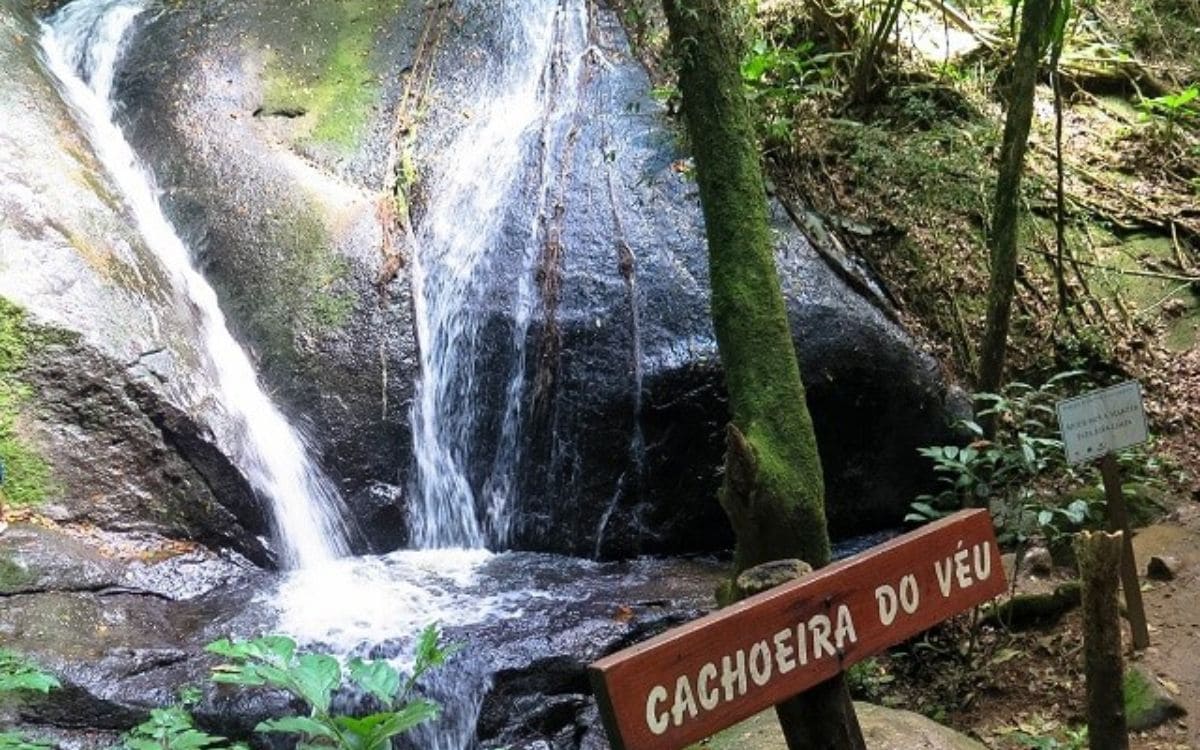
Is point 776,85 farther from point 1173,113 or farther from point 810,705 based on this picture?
point 810,705

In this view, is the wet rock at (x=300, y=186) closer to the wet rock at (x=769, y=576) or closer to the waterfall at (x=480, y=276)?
the waterfall at (x=480, y=276)

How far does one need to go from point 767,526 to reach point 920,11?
6.13m

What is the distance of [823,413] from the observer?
5887 millimetres

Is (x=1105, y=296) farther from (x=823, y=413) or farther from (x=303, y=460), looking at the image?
(x=303, y=460)

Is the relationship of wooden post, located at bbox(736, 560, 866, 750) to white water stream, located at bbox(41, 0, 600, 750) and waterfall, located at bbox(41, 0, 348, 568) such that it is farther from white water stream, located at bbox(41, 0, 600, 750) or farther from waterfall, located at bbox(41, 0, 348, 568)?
waterfall, located at bbox(41, 0, 348, 568)

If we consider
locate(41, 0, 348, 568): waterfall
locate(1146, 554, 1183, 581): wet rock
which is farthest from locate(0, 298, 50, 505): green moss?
locate(1146, 554, 1183, 581): wet rock

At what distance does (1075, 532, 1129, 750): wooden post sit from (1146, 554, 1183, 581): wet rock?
2.24m

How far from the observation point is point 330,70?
8.05 m

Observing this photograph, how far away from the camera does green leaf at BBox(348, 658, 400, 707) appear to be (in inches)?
73.9

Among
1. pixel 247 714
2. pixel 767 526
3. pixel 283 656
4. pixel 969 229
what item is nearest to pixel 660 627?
pixel 767 526

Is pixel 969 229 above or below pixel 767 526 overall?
above

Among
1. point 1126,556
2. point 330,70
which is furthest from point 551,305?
point 1126,556

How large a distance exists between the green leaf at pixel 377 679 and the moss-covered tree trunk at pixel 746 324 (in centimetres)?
177

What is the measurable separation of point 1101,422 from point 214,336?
16.6 feet
